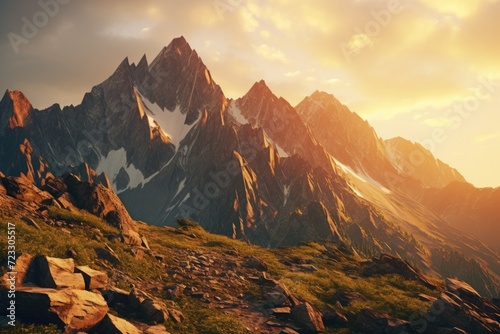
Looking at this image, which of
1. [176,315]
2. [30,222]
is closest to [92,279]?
[176,315]

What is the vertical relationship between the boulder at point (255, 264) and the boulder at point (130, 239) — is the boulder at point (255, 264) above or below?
below

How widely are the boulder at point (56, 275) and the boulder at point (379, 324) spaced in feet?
55.3

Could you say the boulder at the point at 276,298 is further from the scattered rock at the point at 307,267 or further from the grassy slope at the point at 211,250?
the scattered rock at the point at 307,267

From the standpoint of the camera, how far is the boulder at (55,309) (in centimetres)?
1564

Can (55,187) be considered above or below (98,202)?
above

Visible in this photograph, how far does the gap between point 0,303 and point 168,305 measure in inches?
330

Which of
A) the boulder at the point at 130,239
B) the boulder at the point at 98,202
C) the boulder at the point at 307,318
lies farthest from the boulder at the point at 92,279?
the boulder at the point at 98,202

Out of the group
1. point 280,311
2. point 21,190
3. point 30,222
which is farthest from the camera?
point 21,190

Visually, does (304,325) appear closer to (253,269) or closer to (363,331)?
(363,331)

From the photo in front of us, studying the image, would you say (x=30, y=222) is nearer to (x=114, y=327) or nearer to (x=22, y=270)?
(x=22, y=270)

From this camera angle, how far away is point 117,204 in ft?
125

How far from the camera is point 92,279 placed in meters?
A: 19.4

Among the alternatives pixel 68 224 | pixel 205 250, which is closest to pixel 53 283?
pixel 68 224

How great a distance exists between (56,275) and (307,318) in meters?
14.0
